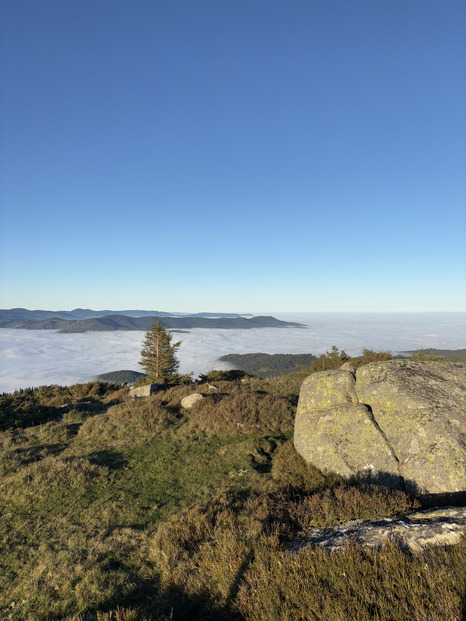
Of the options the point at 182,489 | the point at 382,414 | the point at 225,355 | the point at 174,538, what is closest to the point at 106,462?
the point at 182,489

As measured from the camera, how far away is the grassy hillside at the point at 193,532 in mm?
3814

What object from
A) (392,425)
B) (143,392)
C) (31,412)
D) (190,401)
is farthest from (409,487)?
(31,412)

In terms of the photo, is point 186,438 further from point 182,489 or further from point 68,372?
point 68,372

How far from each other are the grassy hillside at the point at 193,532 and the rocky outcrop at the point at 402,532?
12.4 inches

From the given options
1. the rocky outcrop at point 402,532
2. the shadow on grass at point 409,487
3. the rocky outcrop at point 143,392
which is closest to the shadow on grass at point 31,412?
the rocky outcrop at point 143,392

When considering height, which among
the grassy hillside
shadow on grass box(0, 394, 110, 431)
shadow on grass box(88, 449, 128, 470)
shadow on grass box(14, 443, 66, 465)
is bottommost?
shadow on grass box(0, 394, 110, 431)

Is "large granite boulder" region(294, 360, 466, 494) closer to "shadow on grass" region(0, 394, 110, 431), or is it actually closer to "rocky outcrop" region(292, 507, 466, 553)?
"rocky outcrop" region(292, 507, 466, 553)

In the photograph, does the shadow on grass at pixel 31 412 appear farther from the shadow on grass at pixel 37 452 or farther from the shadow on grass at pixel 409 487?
the shadow on grass at pixel 409 487

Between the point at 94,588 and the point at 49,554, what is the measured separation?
1.90 metres

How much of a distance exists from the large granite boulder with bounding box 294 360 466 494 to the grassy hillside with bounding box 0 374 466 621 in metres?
0.89

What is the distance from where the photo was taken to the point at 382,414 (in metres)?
8.91

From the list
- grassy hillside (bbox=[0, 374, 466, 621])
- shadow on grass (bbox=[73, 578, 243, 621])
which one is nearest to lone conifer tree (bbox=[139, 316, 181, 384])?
grassy hillside (bbox=[0, 374, 466, 621])

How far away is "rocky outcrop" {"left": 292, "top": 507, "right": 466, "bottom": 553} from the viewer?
14.9ft

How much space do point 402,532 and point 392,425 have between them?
4.12 m
